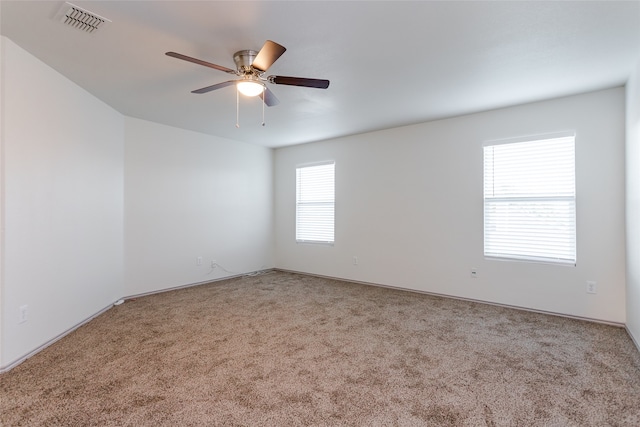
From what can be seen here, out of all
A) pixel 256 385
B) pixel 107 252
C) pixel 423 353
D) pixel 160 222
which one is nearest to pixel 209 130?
pixel 160 222

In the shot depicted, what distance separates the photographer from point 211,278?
525 centimetres

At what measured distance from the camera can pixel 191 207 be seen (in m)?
5.00

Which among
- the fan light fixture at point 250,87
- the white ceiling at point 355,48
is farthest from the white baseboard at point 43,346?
the fan light fixture at point 250,87

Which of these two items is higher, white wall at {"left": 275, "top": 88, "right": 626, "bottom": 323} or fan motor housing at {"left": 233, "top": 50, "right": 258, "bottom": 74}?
fan motor housing at {"left": 233, "top": 50, "right": 258, "bottom": 74}

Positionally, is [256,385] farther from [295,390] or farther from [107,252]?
[107,252]

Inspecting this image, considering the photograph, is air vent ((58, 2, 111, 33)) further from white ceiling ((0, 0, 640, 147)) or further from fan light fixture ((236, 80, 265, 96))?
fan light fixture ((236, 80, 265, 96))

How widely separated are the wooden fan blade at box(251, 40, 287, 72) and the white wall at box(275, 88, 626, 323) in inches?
117

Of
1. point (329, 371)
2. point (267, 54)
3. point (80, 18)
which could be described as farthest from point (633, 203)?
point (80, 18)

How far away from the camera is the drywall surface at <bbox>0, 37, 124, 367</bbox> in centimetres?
242

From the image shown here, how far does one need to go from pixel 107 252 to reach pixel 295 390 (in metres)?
3.07

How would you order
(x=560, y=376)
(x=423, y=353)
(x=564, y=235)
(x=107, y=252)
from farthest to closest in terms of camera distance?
(x=107, y=252) < (x=564, y=235) < (x=423, y=353) < (x=560, y=376)

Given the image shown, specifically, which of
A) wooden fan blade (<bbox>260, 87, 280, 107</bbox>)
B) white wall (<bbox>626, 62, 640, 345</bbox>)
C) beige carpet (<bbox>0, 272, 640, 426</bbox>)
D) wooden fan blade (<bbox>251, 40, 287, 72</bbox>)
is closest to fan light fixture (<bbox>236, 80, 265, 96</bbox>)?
wooden fan blade (<bbox>260, 87, 280, 107</bbox>)

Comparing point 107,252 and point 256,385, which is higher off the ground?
point 107,252

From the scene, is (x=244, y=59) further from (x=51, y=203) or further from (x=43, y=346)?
(x=43, y=346)
